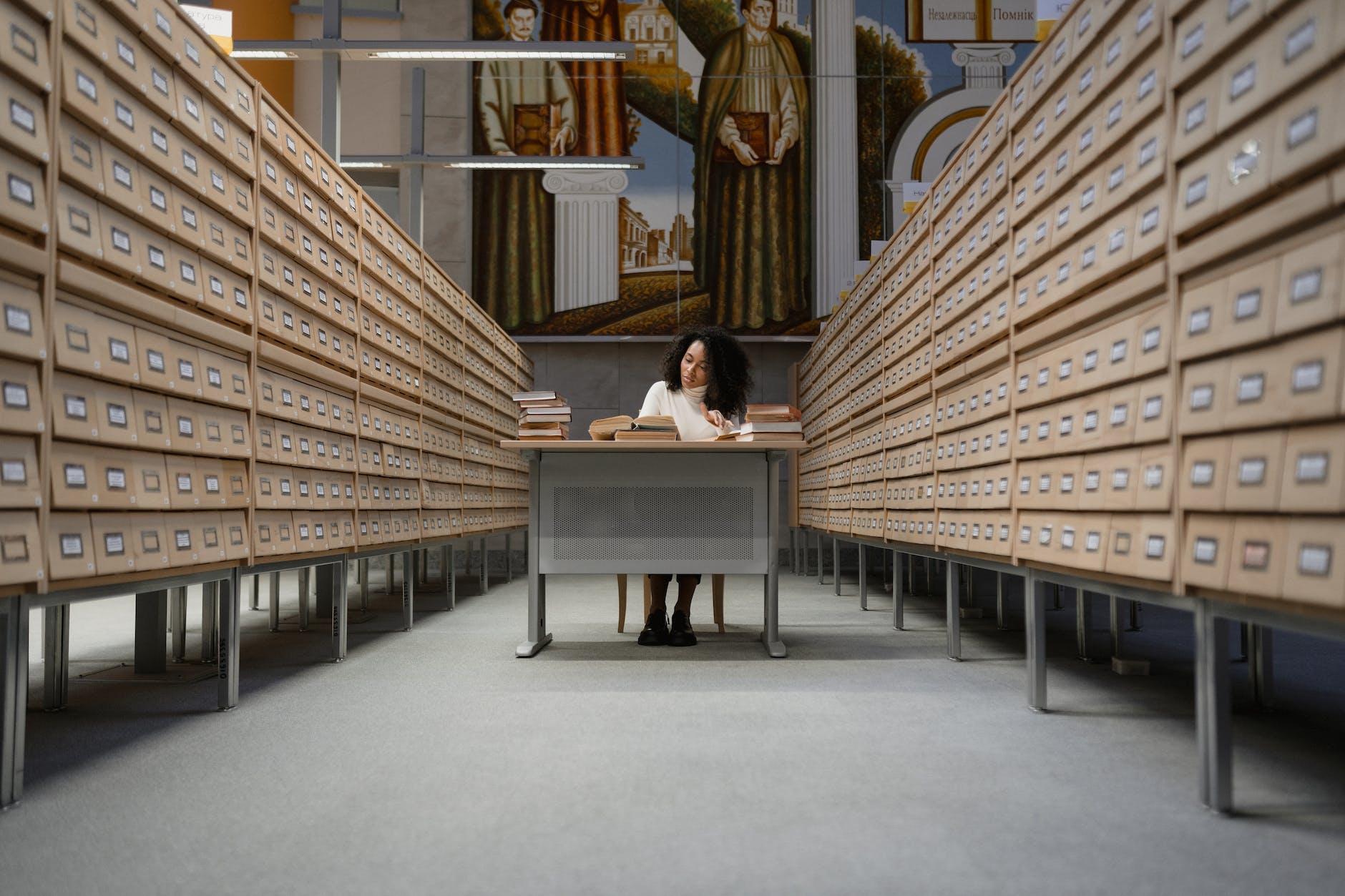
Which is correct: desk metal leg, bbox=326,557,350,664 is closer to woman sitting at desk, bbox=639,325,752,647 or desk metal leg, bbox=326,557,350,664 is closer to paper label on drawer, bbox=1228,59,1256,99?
woman sitting at desk, bbox=639,325,752,647

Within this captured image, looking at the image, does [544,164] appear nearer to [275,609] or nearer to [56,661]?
[275,609]

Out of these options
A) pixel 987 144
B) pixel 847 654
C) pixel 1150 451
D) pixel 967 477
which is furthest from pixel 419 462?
pixel 1150 451

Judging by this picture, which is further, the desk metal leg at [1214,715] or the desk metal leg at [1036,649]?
the desk metal leg at [1036,649]

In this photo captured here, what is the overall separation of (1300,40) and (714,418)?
331 cm

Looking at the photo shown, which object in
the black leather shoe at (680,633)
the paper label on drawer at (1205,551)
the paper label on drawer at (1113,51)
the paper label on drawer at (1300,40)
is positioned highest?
the paper label on drawer at (1113,51)

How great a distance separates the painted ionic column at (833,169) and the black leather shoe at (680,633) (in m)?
6.33

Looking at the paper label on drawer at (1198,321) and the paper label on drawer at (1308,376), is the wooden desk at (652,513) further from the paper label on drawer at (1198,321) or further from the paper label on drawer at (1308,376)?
the paper label on drawer at (1308,376)

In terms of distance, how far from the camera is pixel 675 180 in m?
9.98

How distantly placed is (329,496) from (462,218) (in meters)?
6.85

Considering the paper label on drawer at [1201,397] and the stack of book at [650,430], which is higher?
the stack of book at [650,430]

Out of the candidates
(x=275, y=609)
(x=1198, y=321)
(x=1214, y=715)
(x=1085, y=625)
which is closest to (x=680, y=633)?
(x=1085, y=625)

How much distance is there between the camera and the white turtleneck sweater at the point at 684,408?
4707 millimetres

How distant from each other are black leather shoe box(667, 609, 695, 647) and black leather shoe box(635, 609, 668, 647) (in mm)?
30

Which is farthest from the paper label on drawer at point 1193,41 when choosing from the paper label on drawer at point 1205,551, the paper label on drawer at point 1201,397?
the paper label on drawer at point 1205,551
